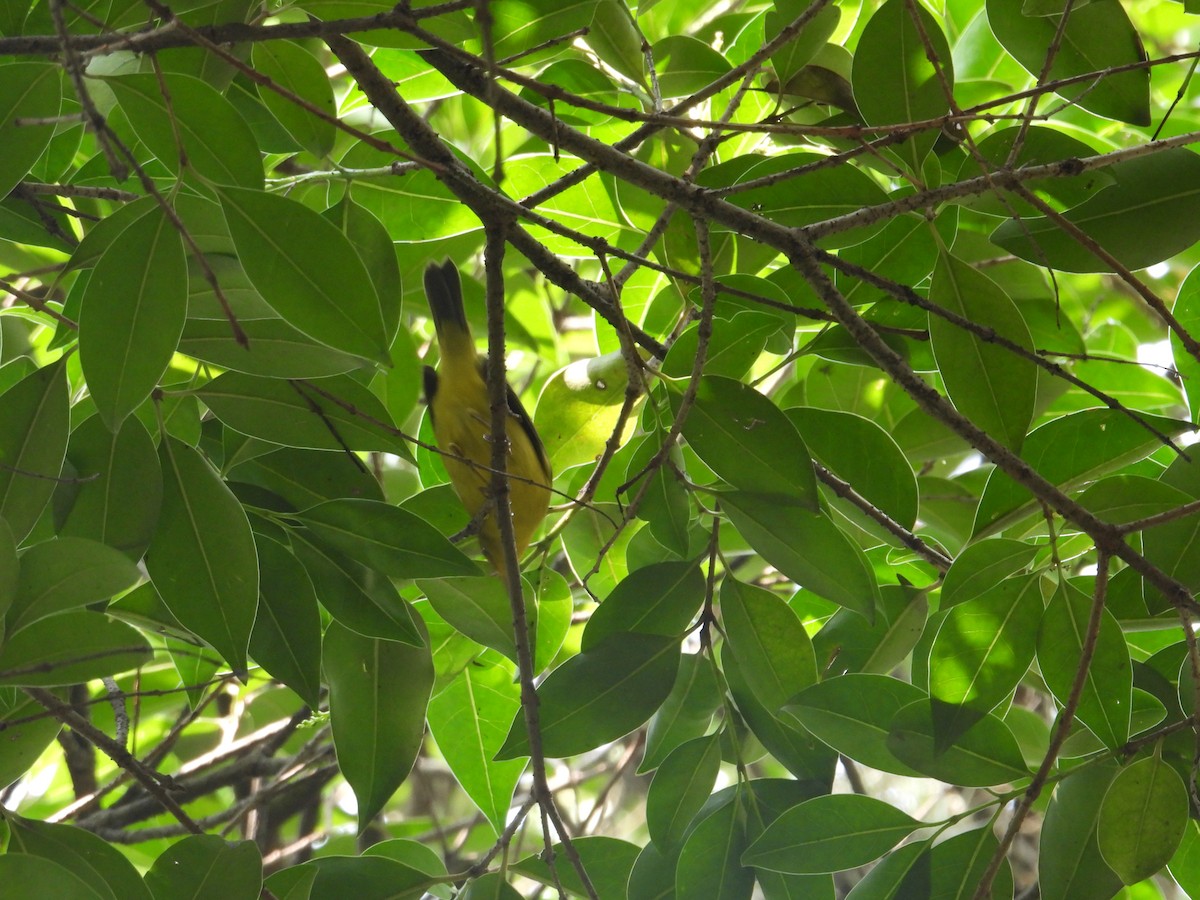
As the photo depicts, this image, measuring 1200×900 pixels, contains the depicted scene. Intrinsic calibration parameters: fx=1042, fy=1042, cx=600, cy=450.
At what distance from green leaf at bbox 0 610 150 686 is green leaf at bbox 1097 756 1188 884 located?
4.16 feet

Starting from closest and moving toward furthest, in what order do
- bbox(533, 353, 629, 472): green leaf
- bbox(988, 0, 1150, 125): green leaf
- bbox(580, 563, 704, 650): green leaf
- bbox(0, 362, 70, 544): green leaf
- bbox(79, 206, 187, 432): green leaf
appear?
bbox(79, 206, 187, 432): green leaf, bbox(0, 362, 70, 544): green leaf, bbox(988, 0, 1150, 125): green leaf, bbox(580, 563, 704, 650): green leaf, bbox(533, 353, 629, 472): green leaf

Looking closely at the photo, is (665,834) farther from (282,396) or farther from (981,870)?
(282,396)

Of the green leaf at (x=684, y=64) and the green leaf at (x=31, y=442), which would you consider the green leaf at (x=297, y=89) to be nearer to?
the green leaf at (x=31, y=442)

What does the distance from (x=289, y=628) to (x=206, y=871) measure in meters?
0.35

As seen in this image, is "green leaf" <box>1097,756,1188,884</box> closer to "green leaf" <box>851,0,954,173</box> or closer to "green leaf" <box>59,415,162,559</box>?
"green leaf" <box>851,0,954,173</box>

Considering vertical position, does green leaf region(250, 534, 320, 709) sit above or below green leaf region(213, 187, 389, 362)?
below

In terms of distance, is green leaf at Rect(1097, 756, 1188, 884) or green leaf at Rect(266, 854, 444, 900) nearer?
green leaf at Rect(1097, 756, 1188, 884)

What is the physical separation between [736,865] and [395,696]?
0.59 meters

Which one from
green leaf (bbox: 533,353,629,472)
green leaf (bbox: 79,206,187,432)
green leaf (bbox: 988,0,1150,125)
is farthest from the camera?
green leaf (bbox: 533,353,629,472)

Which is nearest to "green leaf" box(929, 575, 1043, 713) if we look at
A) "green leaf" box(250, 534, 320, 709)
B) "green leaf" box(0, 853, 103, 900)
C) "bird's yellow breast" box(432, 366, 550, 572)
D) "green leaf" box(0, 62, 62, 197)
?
"green leaf" box(250, 534, 320, 709)

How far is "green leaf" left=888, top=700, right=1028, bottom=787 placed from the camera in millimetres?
1481

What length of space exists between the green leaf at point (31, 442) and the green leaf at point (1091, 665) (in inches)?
53.9

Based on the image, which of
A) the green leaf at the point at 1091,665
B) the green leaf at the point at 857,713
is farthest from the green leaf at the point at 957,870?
the green leaf at the point at 1091,665

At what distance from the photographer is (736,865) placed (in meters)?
1.61
